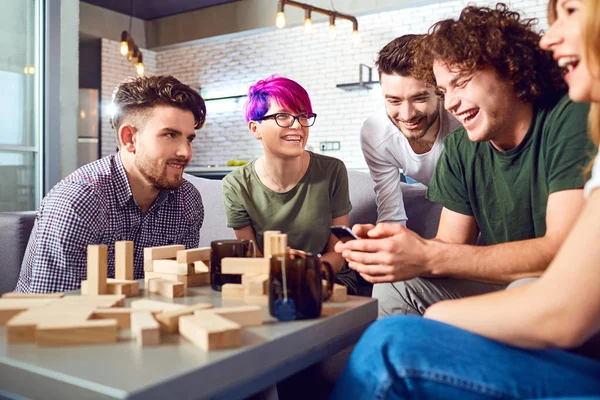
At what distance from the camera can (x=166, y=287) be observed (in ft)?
4.39

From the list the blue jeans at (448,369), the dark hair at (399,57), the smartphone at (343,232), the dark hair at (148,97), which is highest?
the dark hair at (399,57)

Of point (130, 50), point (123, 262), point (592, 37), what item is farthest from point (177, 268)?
point (130, 50)

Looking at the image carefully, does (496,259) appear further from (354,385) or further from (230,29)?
(230,29)

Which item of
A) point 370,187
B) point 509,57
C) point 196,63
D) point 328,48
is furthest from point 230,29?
point 509,57

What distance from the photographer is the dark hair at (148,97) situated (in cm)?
217

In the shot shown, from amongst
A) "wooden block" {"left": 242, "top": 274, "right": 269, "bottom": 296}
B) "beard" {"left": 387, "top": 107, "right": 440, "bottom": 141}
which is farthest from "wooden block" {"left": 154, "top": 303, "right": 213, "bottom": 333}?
"beard" {"left": 387, "top": 107, "right": 440, "bottom": 141}

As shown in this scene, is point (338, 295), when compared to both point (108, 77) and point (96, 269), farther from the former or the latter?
point (108, 77)

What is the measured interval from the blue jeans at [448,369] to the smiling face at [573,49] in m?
0.55

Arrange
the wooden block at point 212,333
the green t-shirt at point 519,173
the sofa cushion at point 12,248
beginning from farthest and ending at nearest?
the sofa cushion at point 12,248
the green t-shirt at point 519,173
the wooden block at point 212,333

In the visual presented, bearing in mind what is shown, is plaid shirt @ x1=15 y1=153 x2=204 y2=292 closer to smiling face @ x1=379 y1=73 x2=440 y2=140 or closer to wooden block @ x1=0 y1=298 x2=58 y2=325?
wooden block @ x1=0 y1=298 x2=58 y2=325

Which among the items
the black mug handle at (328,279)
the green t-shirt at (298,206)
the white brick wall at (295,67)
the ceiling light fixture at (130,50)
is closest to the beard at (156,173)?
the green t-shirt at (298,206)

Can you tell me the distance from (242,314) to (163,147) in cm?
121

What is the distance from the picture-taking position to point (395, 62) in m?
2.35

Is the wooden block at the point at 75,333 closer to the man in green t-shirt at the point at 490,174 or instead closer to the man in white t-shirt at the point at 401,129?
the man in green t-shirt at the point at 490,174
